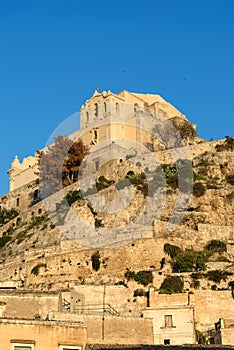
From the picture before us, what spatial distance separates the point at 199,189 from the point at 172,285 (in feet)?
65.9

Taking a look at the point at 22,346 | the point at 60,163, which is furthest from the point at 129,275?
the point at 60,163

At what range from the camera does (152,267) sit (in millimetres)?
45375

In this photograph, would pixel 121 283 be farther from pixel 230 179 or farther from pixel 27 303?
pixel 230 179

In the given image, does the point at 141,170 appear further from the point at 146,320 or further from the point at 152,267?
the point at 146,320

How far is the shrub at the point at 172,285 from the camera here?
4081cm

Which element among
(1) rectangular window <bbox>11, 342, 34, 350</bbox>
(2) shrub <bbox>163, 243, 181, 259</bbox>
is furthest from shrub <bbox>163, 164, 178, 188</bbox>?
(1) rectangular window <bbox>11, 342, 34, 350</bbox>

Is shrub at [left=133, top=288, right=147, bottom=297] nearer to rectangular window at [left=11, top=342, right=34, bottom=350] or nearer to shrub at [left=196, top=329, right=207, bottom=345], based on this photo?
shrub at [left=196, top=329, right=207, bottom=345]

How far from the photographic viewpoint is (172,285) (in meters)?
41.4

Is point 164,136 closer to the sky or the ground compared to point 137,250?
closer to the sky

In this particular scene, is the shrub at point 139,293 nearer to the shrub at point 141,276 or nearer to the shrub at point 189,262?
the shrub at point 141,276

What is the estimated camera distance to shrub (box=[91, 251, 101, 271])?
152ft

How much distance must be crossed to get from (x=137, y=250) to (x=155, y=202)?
45.9 ft

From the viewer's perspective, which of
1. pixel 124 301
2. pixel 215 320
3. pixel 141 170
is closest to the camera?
pixel 215 320

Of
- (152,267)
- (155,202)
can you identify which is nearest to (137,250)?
(152,267)
